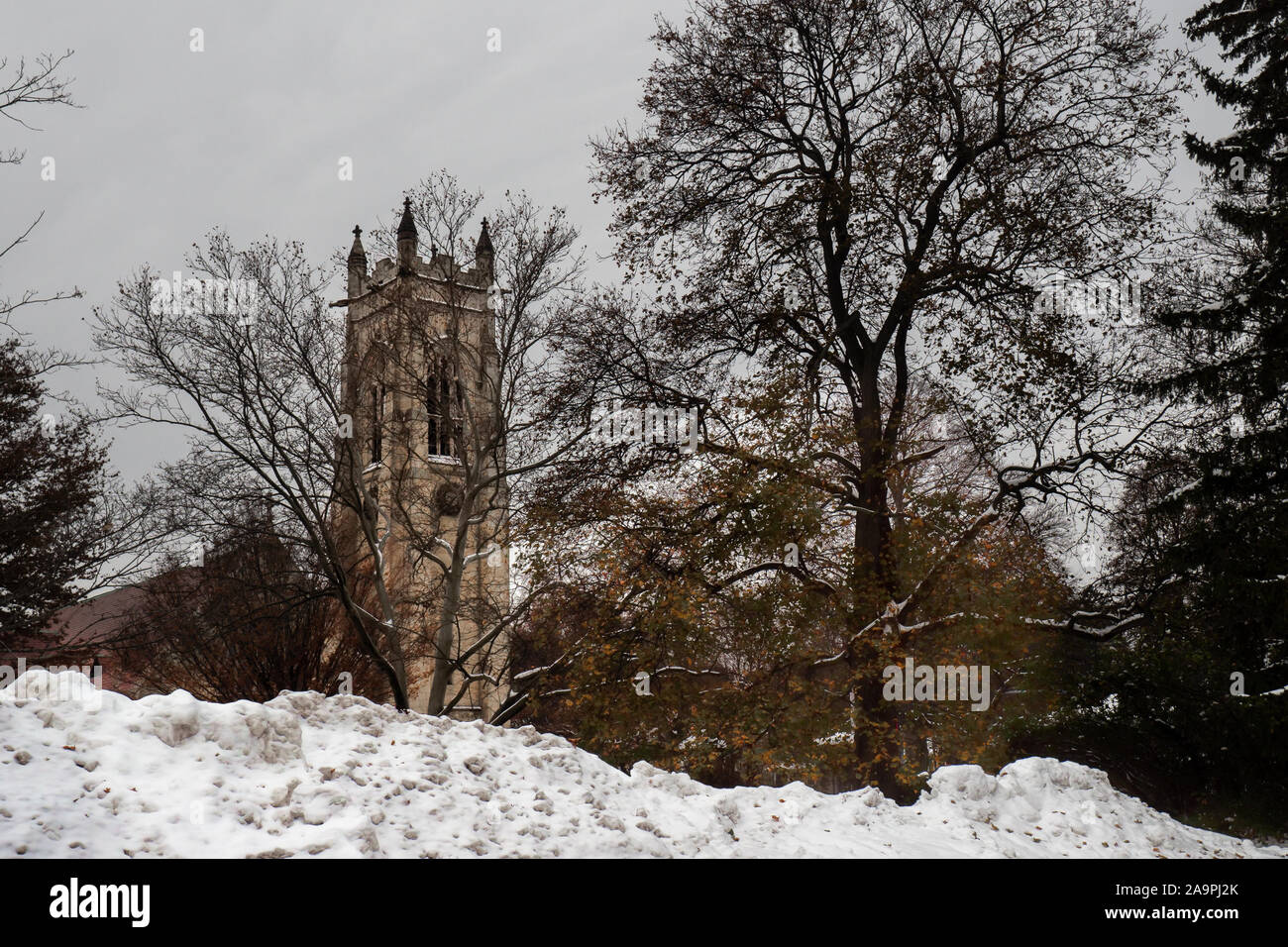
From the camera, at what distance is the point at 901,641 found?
13773 millimetres

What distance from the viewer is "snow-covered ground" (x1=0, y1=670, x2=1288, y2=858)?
586cm

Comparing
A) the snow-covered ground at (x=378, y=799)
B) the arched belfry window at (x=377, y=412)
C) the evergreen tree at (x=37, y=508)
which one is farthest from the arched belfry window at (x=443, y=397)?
the snow-covered ground at (x=378, y=799)

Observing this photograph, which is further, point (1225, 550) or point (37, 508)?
point (37, 508)

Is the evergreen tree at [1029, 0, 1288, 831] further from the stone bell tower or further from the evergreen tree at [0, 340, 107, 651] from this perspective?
the evergreen tree at [0, 340, 107, 651]

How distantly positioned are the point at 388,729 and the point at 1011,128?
1315 centimetres

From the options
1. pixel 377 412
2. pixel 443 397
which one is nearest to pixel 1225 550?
pixel 443 397

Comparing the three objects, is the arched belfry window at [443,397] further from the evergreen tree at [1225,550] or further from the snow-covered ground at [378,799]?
the snow-covered ground at [378,799]

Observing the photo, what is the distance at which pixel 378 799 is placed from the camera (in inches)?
261

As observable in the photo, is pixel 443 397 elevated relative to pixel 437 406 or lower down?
elevated

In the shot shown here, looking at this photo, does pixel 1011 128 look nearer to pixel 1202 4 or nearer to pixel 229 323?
pixel 1202 4

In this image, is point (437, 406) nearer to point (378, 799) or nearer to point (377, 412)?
point (377, 412)

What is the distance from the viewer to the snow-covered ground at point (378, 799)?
5855 mm
